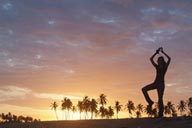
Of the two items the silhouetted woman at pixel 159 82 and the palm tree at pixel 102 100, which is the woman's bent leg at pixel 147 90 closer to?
the silhouetted woman at pixel 159 82

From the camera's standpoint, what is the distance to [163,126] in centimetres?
1900

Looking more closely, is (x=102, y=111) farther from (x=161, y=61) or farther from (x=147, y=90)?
(x=161, y=61)

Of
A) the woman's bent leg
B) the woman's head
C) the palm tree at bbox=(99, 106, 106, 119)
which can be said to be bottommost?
the woman's bent leg

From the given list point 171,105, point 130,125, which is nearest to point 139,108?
point 171,105

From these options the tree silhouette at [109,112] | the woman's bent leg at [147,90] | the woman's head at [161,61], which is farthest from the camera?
the tree silhouette at [109,112]

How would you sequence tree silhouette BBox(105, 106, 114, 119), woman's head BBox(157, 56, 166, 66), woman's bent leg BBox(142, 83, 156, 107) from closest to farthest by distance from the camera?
woman's bent leg BBox(142, 83, 156, 107), woman's head BBox(157, 56, 166, 66), tree silhouette BBox(105, 106, 114, 119)

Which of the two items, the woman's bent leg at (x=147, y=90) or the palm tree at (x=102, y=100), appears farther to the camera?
the palm tree at (x=102, y=100)

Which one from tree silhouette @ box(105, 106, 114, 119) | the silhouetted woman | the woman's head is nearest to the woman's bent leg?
the silhouetted woman

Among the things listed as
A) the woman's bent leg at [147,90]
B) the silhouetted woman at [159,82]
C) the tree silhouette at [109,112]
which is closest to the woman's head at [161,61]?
the silhouetted woman at [159,82]

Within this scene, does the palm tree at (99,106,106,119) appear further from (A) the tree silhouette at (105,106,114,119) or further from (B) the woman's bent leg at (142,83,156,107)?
(B) the woman's bent leg at (142,83,156,107)

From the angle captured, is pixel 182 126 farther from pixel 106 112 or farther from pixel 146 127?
pixel 106 112

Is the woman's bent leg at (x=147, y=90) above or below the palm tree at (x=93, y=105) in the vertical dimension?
below

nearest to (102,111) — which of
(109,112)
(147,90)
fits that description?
(109,112)

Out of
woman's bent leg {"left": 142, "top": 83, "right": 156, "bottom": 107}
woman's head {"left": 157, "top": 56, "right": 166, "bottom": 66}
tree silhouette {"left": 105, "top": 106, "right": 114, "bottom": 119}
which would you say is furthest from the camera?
tree silhouette {"left": 105, "top": 106, "right": 114, "bottom": 119}
